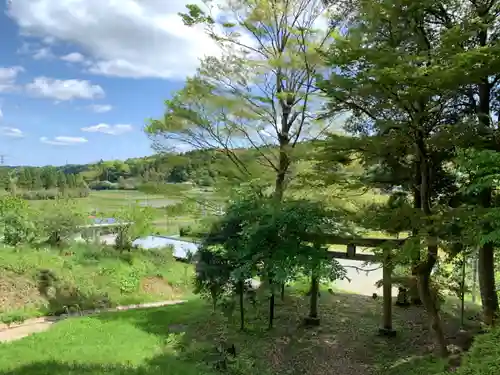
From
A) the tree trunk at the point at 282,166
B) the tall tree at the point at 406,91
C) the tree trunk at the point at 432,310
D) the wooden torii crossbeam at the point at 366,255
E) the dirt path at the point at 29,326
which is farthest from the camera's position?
the tree trunk at the point at 282,166

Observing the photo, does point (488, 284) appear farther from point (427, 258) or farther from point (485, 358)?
point (485, 358)

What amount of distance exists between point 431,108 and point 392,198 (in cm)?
293

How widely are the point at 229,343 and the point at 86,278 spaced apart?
23.0ft

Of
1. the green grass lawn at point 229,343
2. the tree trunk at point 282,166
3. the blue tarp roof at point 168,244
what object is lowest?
the green grass lawn at point 229,343

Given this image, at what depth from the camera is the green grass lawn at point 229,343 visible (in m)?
6.65

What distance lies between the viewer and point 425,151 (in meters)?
7.01

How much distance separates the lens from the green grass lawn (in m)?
6.65

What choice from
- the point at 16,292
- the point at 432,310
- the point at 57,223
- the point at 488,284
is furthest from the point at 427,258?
the point at 57,223

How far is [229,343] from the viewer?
8.84 m

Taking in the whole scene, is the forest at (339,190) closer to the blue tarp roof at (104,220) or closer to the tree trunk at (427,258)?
the tree trunk at (427,258)

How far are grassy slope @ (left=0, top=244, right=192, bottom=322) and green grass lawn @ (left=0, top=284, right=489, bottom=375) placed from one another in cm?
189

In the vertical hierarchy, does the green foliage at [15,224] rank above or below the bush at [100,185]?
below

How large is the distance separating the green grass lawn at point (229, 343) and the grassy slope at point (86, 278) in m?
1.89

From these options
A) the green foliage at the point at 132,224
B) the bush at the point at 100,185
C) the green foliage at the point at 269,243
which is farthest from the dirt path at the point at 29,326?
the bush at the point at 100,185
